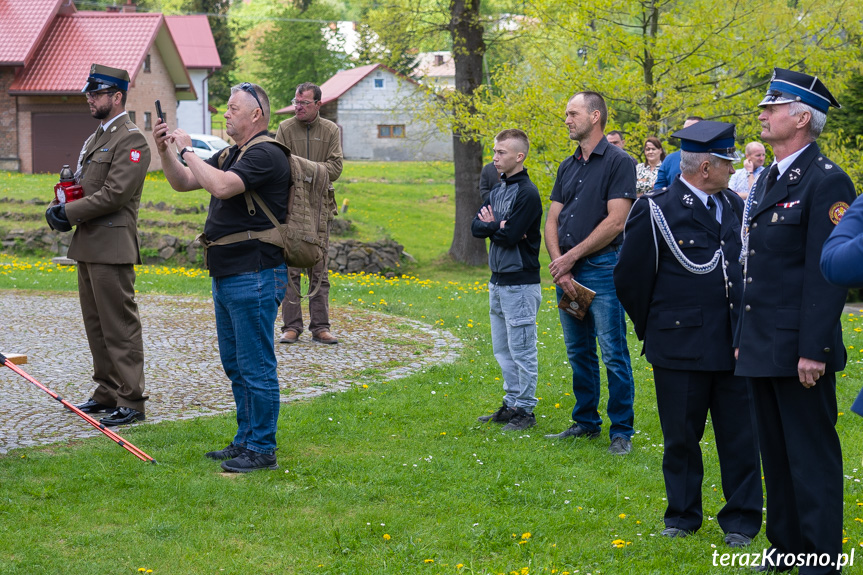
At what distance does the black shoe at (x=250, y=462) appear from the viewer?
582 centimetres

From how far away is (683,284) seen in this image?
480 cm

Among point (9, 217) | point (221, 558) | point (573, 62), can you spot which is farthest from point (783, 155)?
point (9, 217)

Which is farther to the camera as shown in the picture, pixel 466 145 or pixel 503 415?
pixel 466 145

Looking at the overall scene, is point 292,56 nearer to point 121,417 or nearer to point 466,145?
point 466,145

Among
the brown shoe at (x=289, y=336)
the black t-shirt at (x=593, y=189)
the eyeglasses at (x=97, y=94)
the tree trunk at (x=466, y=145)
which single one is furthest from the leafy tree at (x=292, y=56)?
the black t-shirt at (x=593, y=189)

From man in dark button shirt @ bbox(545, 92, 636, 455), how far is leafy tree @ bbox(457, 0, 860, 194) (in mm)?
12111

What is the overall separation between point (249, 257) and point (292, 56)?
2405 inches

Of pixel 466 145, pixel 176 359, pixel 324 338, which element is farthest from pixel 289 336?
pixel 466 145

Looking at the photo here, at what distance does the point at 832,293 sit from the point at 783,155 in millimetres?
692

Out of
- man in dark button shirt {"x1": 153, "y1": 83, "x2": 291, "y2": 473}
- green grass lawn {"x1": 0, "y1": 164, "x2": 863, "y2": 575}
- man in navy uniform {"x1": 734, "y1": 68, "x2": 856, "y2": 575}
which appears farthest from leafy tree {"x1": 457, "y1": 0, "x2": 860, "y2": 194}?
man in navy uniform {"x1": 734, "y1": 68, "x2": 856, "y2": 575}

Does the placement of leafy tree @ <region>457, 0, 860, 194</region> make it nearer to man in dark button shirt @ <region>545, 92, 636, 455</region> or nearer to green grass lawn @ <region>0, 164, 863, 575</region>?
green grass lawn @ <region>0, 164, 863, 575</region>

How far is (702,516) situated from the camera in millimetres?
4898

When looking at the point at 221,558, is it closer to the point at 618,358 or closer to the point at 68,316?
the point at 618,358

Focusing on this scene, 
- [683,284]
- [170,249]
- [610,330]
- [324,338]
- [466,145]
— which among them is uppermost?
[466,145]
